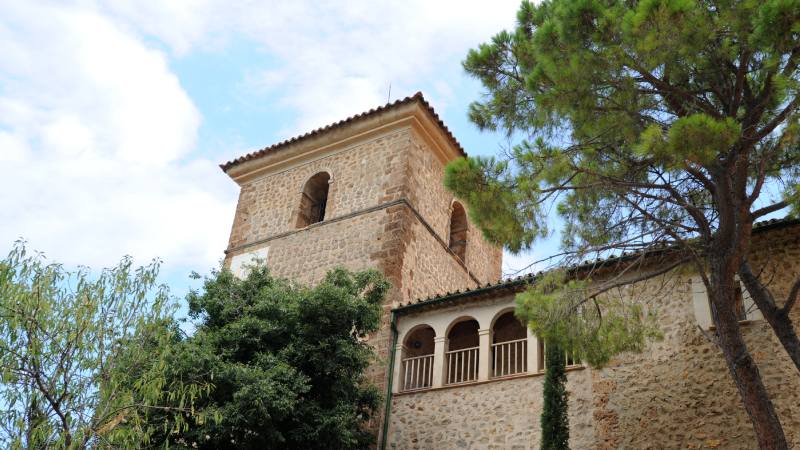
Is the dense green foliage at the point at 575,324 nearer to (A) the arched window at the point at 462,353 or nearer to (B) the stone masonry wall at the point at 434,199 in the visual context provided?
(A) the arched window at the point at 462,353

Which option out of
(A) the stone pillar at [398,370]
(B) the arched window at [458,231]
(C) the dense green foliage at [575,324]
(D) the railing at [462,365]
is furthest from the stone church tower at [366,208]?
(C) the dense green foliage at [575,324]

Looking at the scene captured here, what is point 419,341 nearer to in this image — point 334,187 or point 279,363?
point 279,363

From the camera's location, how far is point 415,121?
18125mm

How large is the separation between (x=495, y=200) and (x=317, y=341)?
4.07 meters

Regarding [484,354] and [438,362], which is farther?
[438,362]

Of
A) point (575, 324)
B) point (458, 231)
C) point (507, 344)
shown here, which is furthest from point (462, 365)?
point (458, 231)

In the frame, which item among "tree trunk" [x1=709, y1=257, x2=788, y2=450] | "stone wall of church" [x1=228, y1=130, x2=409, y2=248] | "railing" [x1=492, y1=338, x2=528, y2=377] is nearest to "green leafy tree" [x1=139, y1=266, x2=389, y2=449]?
"railing" [x1=492, y1=338, x2=528, y2=377]

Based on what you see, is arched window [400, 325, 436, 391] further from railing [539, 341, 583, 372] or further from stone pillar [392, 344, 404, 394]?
railing [539, 341, 583, 372]

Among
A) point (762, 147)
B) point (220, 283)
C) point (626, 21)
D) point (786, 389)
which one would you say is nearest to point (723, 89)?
point (762, 147)

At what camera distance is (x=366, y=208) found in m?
17.2

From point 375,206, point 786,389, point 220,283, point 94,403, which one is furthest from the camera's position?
point 375,206

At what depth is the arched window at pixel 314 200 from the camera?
61.4 ft

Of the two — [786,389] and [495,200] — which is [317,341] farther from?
[786,389]

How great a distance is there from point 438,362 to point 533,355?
74.2 inches
